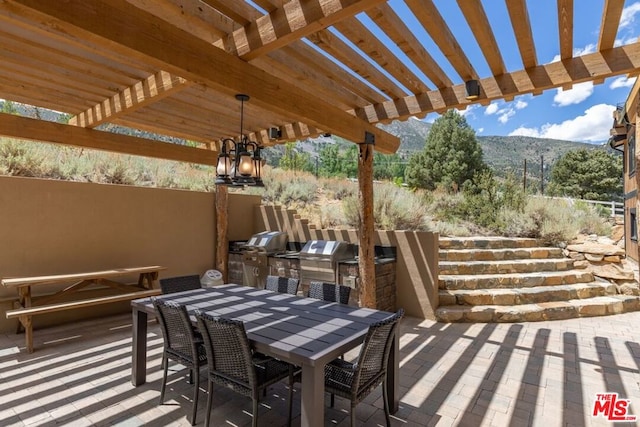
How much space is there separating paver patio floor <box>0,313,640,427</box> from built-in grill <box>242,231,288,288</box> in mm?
1919

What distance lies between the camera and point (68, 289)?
4.49 metres

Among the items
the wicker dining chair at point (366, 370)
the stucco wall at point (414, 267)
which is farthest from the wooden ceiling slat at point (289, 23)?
the stucco wall at point (414, 267)

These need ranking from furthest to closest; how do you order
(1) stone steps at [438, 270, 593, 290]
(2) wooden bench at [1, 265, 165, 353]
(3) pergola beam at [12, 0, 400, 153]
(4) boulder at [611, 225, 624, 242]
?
(4) boulder at [611, 225, 624, 242] < (1) stone steps at [438, 270, 593, 290] < (2) wooden bench at [1, 265, 165, 353] < (3) pergola beam at [12, 0, 400, 153]

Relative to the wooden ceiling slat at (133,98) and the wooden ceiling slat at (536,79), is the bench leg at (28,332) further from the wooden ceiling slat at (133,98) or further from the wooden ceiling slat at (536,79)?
the wooden ceiling slat at (536,79)

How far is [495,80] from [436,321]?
3.15 m

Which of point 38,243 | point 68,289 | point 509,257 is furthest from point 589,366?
→ point 38,243

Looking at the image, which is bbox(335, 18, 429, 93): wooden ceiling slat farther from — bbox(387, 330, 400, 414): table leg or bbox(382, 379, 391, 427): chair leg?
bbox(382, 379, 391, 427): chair leg

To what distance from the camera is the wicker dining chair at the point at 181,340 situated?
2531 mm

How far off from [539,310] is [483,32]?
157 inches

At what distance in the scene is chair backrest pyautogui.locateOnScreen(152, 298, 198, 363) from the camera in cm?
254

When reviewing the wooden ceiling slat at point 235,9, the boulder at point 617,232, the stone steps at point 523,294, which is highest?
the wooden ceiling slat at point 235,9

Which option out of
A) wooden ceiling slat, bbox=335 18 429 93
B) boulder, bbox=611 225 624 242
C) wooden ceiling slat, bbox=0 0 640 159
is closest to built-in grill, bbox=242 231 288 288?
wooden ceiling slat, bbox=0 0 640 159

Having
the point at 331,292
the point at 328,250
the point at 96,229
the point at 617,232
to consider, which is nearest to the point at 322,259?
the point at 328,250

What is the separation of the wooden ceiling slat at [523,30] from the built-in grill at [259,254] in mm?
4247
